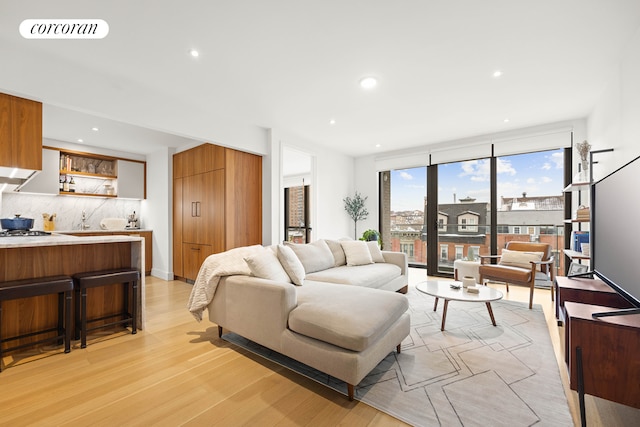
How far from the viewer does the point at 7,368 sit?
215 centimetres

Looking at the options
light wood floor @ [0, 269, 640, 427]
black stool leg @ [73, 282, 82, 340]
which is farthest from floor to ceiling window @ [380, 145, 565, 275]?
black stool leg @ [73, 282, 82, 340]

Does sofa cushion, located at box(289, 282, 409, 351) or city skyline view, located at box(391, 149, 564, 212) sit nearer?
sofa cushion, located at box(289, 282, 409, 351)

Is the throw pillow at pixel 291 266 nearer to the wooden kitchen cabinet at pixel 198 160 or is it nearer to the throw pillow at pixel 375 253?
the throw pillow at pixel 375 253

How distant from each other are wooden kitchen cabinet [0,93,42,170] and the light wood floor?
166cm

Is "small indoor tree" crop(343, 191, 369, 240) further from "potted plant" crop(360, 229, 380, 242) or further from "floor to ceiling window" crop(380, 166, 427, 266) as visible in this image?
"potted plant" crop(360, 229, 380, 242)

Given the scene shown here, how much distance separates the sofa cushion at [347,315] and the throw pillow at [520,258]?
2670mm

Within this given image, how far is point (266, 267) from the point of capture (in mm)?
2543

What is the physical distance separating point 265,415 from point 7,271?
253 cm

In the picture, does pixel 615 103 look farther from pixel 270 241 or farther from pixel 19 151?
pixel 19 151

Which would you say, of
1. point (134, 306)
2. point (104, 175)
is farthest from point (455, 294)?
point (104, 175)

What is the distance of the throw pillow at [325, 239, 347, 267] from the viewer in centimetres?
403

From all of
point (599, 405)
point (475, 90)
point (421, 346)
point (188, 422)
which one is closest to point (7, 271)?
point (188, 422)

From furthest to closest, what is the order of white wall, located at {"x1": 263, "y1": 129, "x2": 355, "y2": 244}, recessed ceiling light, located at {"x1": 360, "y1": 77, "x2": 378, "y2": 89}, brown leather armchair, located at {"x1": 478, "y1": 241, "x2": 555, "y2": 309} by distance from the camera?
white wall, located at {"x1": 263, "y1": 129, "x2": 355, "y2": 244}
brown leather armchair, located at {"x1": 478, "y1": 241, "x2": 555, "y2": 309}
recessed ceiling light, located at {"x1": 360, "y1": 77, "x2": 378, "y2": 89}

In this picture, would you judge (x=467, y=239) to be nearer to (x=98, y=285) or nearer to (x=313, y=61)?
Answer: (x=313, y=61)
